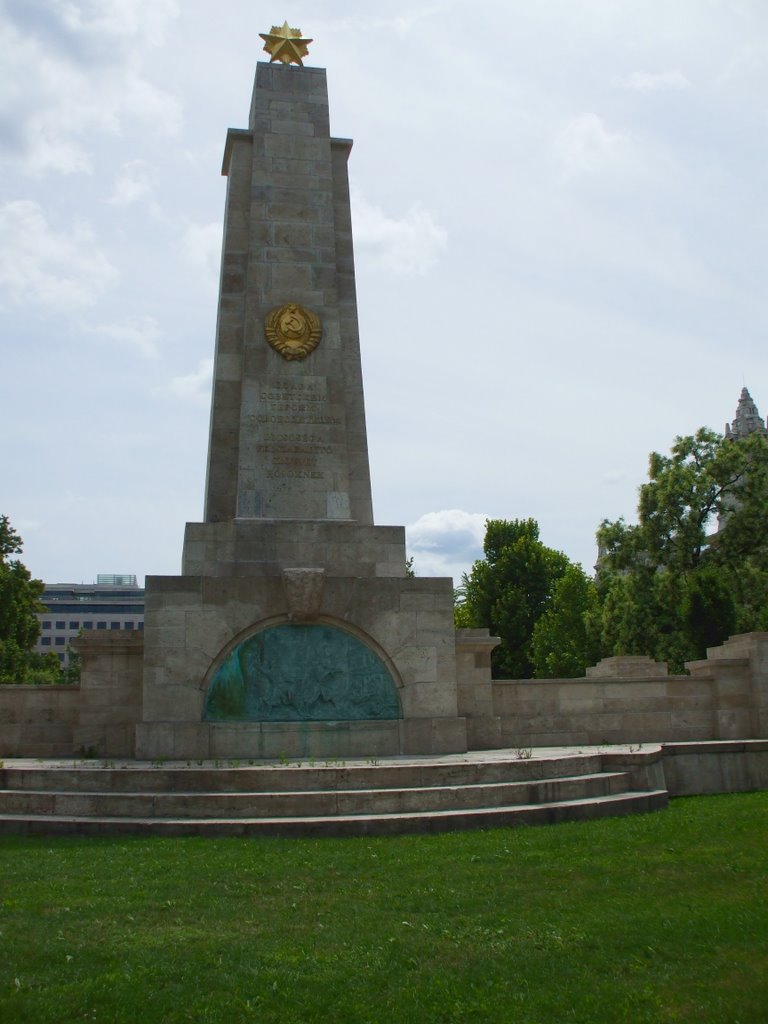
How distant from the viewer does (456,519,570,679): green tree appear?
49.5 m

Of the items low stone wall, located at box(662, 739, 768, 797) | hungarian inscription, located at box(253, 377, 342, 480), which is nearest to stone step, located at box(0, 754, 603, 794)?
low stone wall, located at box(662, 739, 768, 797)

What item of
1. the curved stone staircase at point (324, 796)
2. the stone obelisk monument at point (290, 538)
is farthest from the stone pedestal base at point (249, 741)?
the curved stone staircase at point (324, 796)

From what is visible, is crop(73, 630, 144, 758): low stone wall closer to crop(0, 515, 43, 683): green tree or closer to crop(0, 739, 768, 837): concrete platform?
crop(0, 739, 768, 837): concrete platform

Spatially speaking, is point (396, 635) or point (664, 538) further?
point (664, 538)

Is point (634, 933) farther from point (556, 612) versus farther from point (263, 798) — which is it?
point (556, 612)

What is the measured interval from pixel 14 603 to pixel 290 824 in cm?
2962

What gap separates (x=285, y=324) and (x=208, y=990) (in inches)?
544

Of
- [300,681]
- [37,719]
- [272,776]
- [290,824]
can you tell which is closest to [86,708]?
[37,719]

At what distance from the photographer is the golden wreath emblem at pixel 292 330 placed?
60.5 ft

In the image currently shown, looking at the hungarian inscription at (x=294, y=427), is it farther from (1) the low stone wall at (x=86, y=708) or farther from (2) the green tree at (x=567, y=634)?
(2) the green tree at (x=567, y=634)

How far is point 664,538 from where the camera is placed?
3669cm

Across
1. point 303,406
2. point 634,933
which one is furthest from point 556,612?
point 634,933

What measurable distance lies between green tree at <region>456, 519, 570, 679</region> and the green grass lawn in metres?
38.8

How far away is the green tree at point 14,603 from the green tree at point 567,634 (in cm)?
2137
